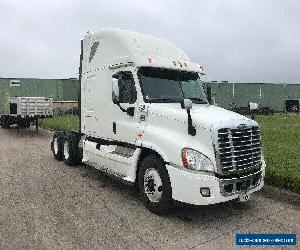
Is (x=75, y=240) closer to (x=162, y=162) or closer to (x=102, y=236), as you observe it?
(x=102, y=236)

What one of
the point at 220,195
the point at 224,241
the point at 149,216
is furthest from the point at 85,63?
the point at 224,241

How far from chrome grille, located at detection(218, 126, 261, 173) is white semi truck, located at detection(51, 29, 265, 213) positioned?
0.02 m

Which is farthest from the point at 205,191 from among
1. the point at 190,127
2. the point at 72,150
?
the point at 72,150

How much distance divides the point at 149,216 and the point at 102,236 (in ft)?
3.72

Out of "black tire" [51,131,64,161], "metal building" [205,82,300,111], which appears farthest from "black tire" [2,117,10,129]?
"metal building" [205,82,300,111]

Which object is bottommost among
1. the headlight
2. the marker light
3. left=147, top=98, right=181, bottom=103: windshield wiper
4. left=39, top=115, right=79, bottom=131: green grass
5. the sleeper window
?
the marker light

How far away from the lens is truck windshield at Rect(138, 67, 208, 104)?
649cm

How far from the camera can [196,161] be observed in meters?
5.32

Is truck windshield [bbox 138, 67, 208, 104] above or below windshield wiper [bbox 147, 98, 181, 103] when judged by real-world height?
above

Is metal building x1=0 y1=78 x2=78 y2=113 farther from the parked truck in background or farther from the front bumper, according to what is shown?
the front bumper

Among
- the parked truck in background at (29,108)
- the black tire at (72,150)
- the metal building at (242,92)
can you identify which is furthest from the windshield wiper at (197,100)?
the metal building at (242,92)

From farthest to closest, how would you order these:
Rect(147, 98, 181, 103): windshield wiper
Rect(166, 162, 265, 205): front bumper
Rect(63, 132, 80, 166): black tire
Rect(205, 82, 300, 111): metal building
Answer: Rect(205, 82, 300, 111): metal building < Rect(63, 132, 80, 166): black tire < Rect(147, 98, 181, 103): windshield wiper < Rect(166, 162, 265, 205): front bumper

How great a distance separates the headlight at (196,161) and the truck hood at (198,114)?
0.49 meters

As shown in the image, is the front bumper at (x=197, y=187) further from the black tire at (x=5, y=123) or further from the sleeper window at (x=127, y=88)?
the black tire at (x=5, y=123)
